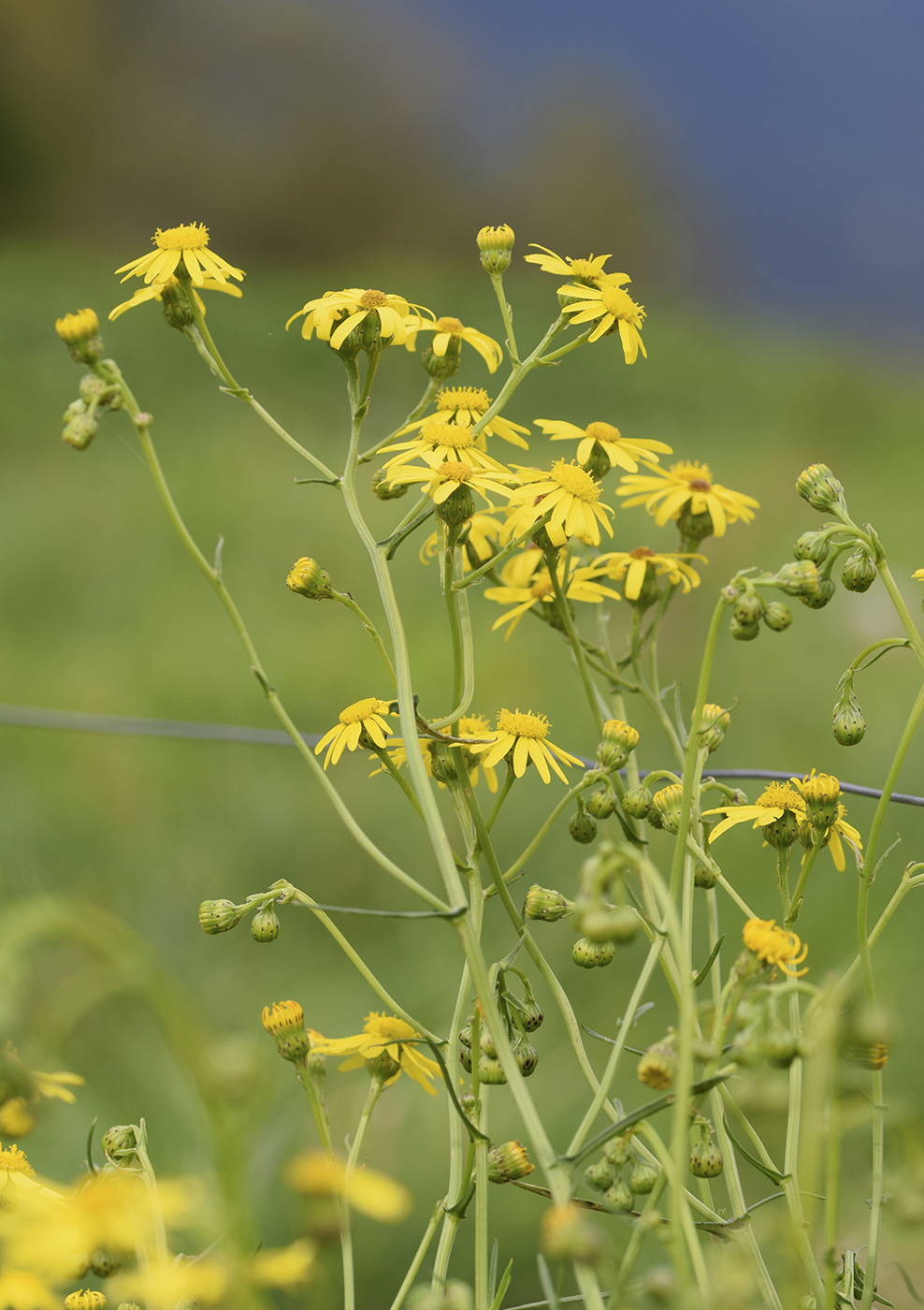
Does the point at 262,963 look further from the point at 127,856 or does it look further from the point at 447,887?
the point at 447,887

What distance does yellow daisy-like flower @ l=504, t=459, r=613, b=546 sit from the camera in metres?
0.33

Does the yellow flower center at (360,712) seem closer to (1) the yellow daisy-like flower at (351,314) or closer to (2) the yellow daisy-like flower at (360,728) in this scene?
(2) the yellow daisy-like flower at (360,728)

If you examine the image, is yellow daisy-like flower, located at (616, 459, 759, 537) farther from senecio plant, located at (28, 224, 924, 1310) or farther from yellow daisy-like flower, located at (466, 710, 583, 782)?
yellow daisy-like flower, located at (466, 710, 583, 782)

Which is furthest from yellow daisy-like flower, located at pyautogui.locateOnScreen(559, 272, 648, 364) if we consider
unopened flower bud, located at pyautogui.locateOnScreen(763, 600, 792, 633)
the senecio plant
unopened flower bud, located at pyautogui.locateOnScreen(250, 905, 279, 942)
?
unopened flower bud, located at pyautogui.locateOnScreen(250, 905, 279, 942)

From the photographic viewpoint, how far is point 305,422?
2.10 m

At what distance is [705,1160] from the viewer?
30cm

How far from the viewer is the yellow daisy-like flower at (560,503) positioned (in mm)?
328

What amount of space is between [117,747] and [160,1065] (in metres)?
0.77

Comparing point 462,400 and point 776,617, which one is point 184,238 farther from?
point 776,617

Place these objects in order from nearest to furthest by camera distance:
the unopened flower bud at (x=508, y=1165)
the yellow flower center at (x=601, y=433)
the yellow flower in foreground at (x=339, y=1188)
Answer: the yellow flower in foreground at (x=339, y=1188) → the unopened flower bud at (x=508, y=1165) → the yellow flower center at (x=601, y=433)

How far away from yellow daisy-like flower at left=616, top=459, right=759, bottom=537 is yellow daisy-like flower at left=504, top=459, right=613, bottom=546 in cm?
8

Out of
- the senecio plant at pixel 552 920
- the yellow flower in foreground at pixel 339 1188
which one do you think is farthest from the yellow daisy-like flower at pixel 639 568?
the yellow flower in foreground at pixel 339 1188

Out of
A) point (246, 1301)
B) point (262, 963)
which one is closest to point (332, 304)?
point (246, 1301)

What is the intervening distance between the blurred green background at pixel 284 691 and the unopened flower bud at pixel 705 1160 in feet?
0.16
